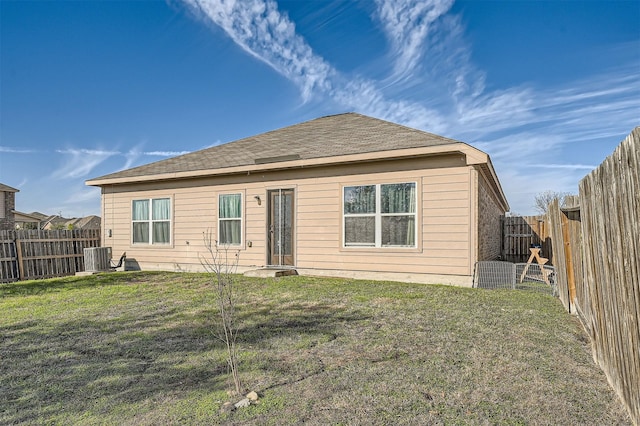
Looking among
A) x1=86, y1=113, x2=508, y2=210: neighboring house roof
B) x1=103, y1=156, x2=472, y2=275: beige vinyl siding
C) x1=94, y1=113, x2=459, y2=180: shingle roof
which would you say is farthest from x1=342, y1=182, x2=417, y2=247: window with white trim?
x1=94, y1=113, x2=459, y2=180: shingle roof

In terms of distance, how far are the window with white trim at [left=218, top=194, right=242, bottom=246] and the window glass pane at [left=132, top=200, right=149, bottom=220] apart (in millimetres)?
2836

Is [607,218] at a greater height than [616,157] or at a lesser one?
lesser

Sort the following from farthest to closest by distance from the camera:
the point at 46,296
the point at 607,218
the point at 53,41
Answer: the point at 53,41 → the point at 46,296 → the point at 607,218

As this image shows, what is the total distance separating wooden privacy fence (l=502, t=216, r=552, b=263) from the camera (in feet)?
45.2

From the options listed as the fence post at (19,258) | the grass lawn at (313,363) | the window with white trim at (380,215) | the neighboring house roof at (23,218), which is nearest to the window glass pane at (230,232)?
the window with white trim at (380,215)

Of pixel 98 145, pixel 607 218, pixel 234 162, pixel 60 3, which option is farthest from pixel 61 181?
pixel 607 218

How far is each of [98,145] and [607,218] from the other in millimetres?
21410

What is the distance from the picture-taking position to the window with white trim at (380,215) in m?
8.15

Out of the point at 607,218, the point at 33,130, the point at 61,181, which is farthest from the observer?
the point at 61,181

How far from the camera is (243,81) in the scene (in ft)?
46.2

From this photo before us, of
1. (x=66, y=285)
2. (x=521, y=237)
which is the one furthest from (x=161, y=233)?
(x=521, y=237)

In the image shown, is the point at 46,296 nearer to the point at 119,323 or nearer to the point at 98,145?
the point at 119,323

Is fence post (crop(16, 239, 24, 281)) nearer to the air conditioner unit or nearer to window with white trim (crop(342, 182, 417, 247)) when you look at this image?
the air conditioner unit

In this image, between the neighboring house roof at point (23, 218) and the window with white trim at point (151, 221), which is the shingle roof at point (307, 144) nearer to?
the window with white trim at point (151, 221)
